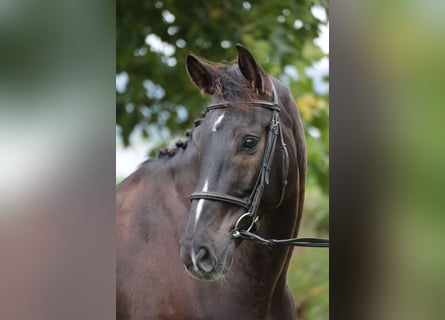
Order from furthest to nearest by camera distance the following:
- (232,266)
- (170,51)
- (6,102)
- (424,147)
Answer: (170,51) → (232,266) → (6,102) → (424,147)

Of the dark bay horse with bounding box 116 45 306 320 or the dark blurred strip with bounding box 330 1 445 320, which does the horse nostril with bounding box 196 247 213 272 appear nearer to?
the dark bay horse with bounding box 116 45 306 320

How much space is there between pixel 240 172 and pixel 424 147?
63cm

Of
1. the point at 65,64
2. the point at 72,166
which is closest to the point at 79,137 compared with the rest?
the point at 72,166

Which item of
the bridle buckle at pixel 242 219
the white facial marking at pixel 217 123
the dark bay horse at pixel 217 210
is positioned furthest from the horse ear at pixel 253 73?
the bridle buckle at pixel 242 219

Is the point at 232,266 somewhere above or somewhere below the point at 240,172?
below

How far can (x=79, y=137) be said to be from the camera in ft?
6.98

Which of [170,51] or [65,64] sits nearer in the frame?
[65,64]

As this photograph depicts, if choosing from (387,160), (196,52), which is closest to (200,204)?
(387,160)

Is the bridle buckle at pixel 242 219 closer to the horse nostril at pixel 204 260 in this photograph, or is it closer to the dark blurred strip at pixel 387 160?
the horse nostril at pixel 204 260

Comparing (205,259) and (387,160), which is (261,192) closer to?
(205,259)

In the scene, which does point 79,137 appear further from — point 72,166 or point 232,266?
point 232,266

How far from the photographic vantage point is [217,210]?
6.82 feet

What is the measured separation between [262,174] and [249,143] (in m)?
0.11

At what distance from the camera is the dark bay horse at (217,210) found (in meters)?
2.10
